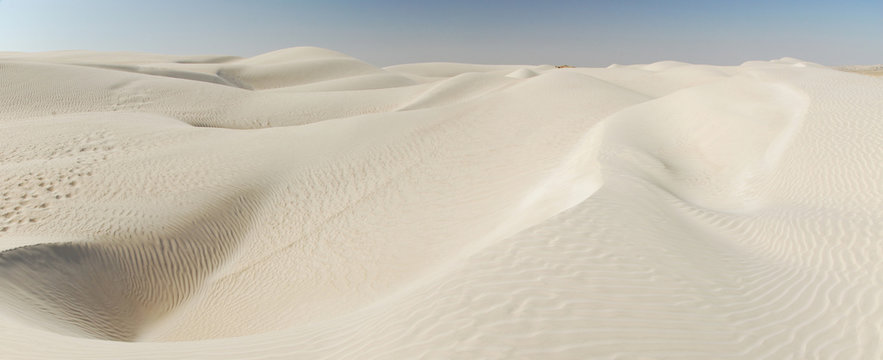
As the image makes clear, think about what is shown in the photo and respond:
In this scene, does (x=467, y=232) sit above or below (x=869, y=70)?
below

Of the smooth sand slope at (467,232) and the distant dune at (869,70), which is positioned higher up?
the distant dune at (869,70)

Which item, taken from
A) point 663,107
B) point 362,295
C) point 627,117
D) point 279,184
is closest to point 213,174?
point 279,184

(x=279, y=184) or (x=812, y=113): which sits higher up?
(x=812, y=113)

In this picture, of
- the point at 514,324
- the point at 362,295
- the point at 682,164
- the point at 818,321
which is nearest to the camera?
the point at 514,324

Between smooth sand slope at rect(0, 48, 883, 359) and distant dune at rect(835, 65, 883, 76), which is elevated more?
distant dune at rect(835, 65, 883, 76)

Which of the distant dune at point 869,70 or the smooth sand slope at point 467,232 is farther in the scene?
the distant dune at point 869,70

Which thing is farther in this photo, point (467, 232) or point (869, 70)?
point (869, 70)

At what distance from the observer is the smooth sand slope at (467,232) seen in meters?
3.54

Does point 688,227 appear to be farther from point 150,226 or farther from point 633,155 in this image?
point 150,226

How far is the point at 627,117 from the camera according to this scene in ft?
48.4

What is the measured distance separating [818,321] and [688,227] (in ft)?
7.39

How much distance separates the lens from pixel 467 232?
26.8 ft

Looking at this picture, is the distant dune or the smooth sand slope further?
the distant dune

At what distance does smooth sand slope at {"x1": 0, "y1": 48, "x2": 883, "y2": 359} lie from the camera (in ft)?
11.6
